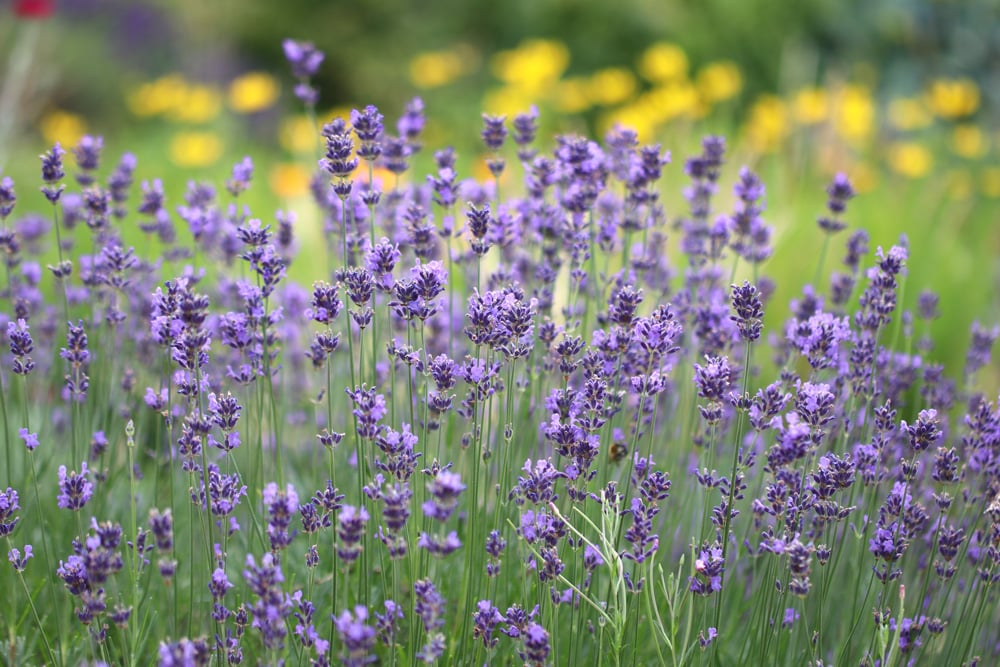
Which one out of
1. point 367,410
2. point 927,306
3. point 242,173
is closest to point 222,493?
point 367,410

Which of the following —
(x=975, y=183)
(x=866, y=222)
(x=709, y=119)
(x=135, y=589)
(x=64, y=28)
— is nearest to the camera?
(x=135, y=589)

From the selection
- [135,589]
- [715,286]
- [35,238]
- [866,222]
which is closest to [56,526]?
[135,589]

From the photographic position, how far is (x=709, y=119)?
910 centimetres

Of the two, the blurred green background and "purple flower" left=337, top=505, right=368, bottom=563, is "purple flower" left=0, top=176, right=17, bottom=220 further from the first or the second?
the blurred green background

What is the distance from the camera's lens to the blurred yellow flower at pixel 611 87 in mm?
7320

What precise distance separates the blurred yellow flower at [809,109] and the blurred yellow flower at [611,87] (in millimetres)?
1296

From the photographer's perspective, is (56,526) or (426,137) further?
(426,137)

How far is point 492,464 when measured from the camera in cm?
270

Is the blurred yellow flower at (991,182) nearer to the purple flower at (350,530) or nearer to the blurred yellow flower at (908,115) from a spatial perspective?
the blurred yellow flower at (908,115)

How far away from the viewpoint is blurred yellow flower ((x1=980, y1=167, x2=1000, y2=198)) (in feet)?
22.3

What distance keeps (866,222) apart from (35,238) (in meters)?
4.57

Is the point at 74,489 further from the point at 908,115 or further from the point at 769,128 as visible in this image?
the point at 908,115

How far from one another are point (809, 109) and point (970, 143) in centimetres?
118

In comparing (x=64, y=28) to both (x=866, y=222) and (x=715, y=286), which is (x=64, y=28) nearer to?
(x=866, y=222)
